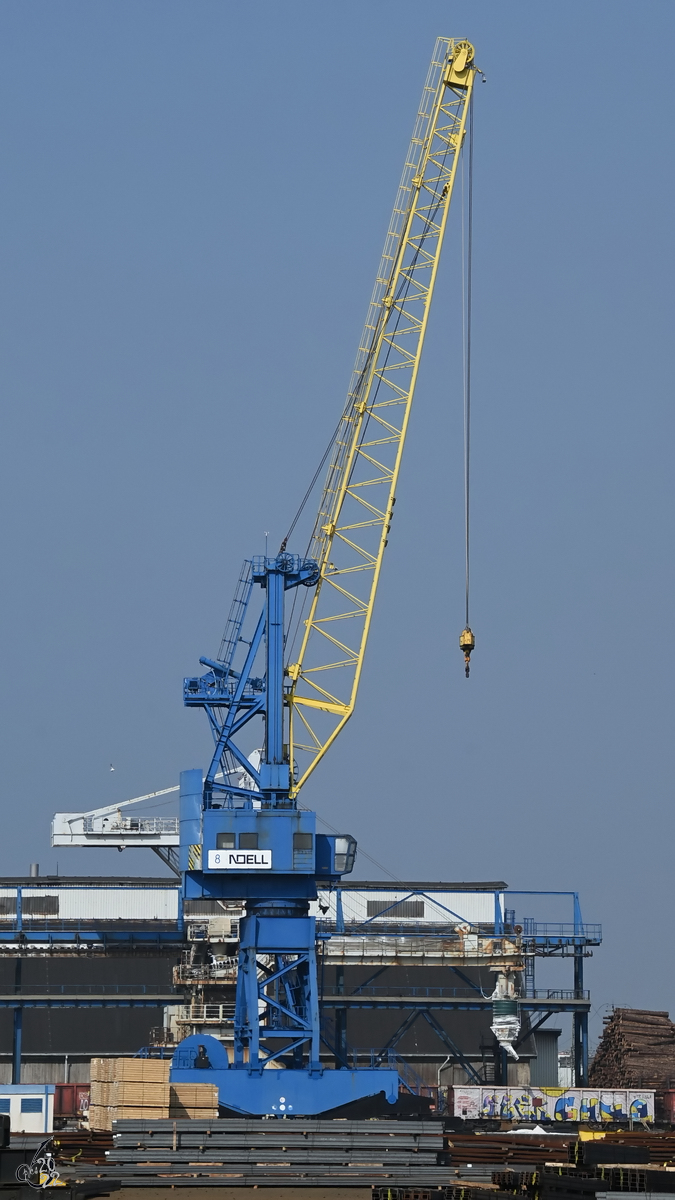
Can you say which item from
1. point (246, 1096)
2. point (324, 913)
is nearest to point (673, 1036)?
point (324, 913)

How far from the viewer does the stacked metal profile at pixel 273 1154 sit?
1436 inches

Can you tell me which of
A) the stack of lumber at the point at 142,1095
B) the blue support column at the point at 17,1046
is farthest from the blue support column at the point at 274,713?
the stack of lumber at the point at 142,1095

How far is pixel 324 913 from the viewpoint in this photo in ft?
265

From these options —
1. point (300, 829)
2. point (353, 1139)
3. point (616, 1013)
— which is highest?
point (300, 829)

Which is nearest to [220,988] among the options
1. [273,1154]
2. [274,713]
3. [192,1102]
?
[274,713]

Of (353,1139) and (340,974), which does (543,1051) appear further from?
(353,1139)

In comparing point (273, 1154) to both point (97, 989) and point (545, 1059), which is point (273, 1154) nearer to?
point (97, 989)

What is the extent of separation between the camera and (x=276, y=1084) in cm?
6219

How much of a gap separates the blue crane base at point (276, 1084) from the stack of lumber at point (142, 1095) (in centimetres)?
1288

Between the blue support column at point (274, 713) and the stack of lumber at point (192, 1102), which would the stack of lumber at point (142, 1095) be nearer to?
the stack of lumber at point (192, 1102)

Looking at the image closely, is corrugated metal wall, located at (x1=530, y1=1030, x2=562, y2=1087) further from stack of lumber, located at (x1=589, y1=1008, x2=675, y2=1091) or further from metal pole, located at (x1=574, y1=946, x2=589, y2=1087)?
stack of lumber, located at (x1=589, y1=1008, x2=675, y2=1091)

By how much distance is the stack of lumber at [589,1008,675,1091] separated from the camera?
72.5 meters

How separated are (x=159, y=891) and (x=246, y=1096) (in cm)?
2385

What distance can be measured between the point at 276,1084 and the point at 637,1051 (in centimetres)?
1845
